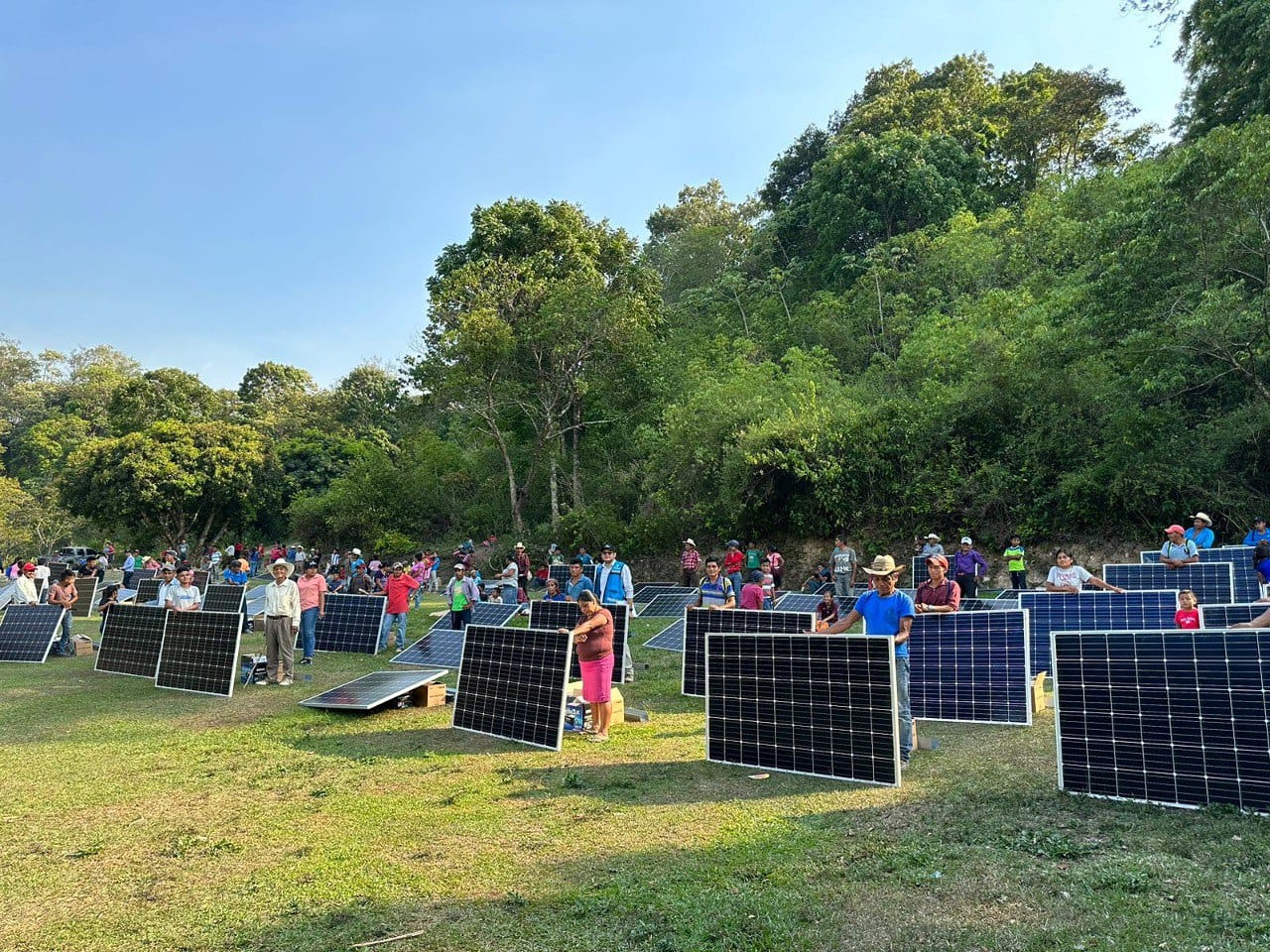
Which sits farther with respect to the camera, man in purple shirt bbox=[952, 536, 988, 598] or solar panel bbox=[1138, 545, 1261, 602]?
man in purple shirt bbox=[952, 536, 988, 598]

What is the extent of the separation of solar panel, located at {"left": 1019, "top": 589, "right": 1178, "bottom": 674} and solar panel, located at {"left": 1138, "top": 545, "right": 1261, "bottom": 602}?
155 inches

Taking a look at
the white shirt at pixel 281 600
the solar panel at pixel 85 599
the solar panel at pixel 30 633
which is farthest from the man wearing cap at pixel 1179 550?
the solar panel at pixel 85 599

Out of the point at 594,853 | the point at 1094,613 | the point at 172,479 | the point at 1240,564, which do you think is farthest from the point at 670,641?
the point at 172,479

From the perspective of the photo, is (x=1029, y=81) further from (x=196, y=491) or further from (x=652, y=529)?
(x=196, y=491)

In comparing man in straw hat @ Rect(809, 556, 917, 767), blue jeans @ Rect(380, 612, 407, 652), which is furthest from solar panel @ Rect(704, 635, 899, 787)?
blue jeans @ Rect(380, 612, 407, 652)

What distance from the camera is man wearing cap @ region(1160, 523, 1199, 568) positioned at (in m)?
15.4

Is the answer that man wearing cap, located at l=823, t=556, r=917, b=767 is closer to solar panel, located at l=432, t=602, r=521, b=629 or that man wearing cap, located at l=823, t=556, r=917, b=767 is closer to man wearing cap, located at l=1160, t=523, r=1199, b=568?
solar panel, located at l=432, t=602, r=521, b=629

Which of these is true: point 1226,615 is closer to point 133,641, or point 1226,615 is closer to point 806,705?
point 806,705

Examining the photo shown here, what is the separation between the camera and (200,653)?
13.3 meters

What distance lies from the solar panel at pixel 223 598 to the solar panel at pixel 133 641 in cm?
423

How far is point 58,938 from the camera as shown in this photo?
5.20 meters

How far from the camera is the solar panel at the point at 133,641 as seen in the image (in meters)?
14.6

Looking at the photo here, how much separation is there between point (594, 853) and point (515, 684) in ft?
12.0

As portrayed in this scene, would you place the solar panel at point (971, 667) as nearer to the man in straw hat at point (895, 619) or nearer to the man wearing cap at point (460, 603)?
the man in straw hat at point (895, 619)
